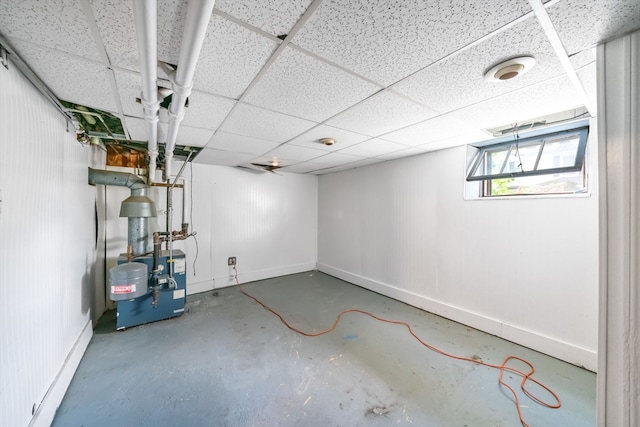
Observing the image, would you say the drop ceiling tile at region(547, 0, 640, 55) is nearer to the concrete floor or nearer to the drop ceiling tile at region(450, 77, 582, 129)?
the drop ceiling tile at region(450, 77, 582, 129)

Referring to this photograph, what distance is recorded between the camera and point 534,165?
7.33ft

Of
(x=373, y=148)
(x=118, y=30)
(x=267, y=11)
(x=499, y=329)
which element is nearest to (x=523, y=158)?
(x=373, y=148)

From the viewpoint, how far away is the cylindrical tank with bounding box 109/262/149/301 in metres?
2.21

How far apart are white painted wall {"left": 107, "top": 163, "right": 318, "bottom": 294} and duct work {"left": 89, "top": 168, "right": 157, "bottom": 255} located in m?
0.53

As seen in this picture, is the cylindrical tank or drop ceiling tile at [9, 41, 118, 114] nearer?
drop ceiling tile at [9, 41, 118, 114]

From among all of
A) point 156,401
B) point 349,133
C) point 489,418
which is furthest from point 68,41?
point 489,418

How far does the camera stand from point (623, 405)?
87cm

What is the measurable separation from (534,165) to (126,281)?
418 centimetres

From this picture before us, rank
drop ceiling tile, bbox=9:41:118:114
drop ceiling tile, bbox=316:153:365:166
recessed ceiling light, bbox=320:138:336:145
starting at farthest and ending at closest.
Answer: drop ceiling tile, bbox=316:153:365:166, recessed ceiling light, bbox=320:138:336:145, drop ceiling tile, bbox=9:41:118:114

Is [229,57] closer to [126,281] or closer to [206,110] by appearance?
[206,110]

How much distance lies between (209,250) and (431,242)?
11.0ft

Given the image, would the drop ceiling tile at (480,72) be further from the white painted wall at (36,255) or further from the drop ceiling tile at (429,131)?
the white painted wall at (36,255)

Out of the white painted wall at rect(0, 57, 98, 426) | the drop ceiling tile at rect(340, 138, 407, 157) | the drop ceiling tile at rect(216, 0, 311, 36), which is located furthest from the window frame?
the white painted wall at rect(0, 57, 98, 426)

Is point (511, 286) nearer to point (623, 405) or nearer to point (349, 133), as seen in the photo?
point (623, 405)
